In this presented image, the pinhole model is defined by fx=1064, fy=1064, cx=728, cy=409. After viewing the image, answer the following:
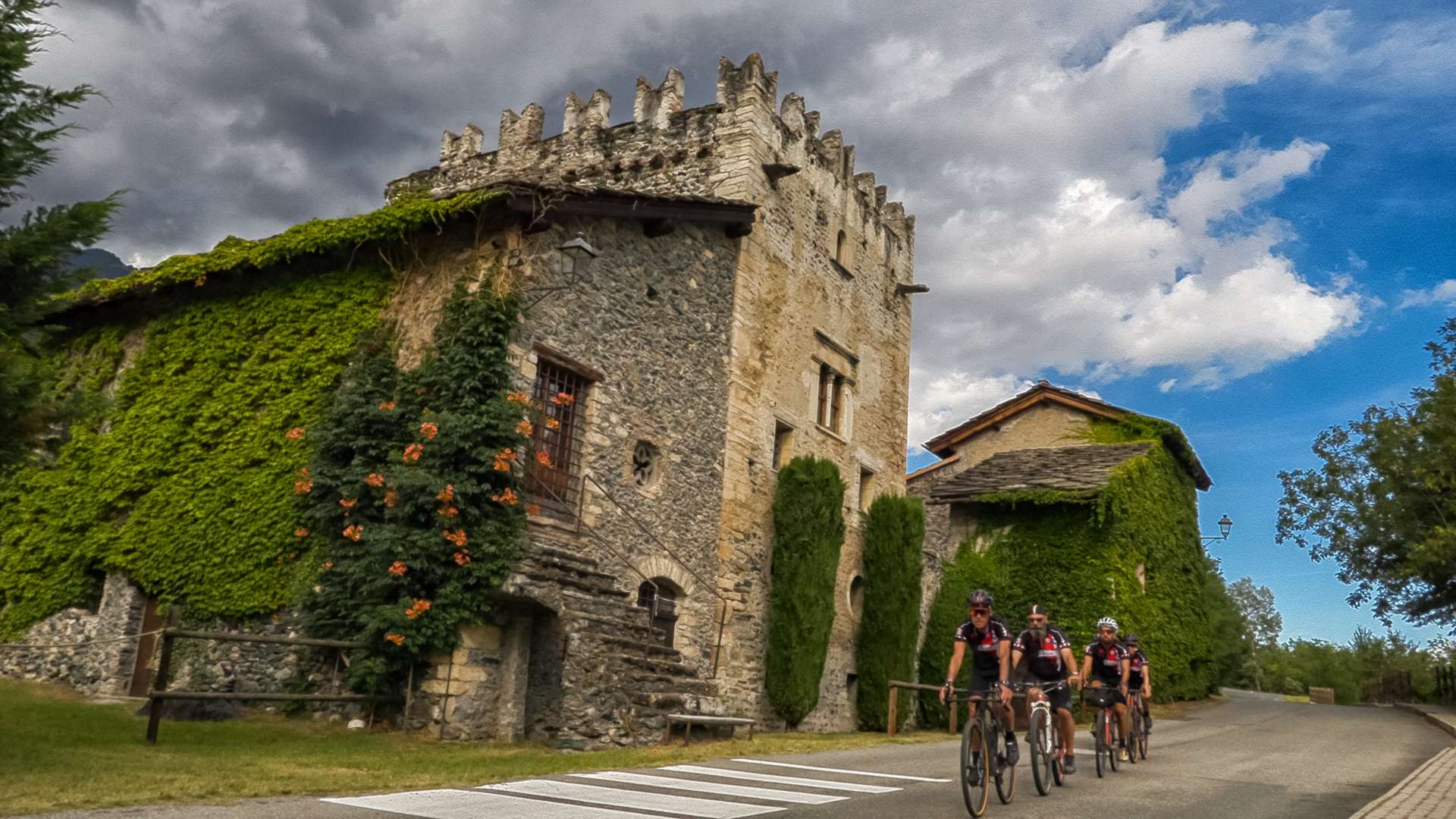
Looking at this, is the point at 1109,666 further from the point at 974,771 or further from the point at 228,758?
the point at 228,758

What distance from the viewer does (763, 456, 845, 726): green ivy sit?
60.1 ft

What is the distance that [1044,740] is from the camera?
9016 mm

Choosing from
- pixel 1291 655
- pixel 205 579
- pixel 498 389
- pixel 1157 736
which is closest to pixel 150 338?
pixel 205 579

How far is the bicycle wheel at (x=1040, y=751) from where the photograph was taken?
8.70 m

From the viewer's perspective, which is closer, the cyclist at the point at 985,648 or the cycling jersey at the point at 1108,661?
the cyclist at the point at 985,648

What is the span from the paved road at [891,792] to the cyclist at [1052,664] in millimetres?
500

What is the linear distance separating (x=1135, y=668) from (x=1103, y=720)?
2302 millimetres

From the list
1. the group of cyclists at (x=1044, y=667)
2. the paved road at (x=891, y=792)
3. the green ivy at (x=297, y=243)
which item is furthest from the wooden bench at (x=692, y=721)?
the green ivy at (x=297, y=243)

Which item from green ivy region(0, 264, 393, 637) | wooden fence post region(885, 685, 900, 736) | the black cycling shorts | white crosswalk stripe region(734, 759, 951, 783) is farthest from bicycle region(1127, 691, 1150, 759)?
green ivy region(0, 264, 393, 637)

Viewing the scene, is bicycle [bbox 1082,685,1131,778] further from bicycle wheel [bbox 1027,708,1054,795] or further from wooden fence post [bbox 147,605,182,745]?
wooden fence post [bbox 147,605,182,745]

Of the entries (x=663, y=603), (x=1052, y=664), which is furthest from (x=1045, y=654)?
(x=663, y=603)

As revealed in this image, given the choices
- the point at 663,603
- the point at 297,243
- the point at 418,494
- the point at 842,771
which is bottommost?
the point at 842,771

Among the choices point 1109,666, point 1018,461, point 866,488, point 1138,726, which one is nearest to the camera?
point 1109,666

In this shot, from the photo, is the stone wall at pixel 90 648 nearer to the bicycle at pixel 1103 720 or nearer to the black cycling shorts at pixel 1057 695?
the black cycling shorts at pixel 1057 695
